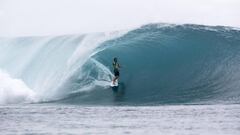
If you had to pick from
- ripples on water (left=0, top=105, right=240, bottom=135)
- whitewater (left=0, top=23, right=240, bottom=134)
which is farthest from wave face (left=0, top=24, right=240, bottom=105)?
ripples on water (left=0, top=105, right=240, bottom=135)

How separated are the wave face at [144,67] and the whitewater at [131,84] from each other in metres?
0.04

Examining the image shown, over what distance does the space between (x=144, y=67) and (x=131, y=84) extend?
2.19 m

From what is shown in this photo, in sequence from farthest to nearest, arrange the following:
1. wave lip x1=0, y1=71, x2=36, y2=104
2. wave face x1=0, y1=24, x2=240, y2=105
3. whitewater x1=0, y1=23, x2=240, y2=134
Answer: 1. wave lip x1=0, y1=71, x2=36, y2=104
2. wave face x1=0, y1=24, x2=240, y2=105
3. whitewater x1=0, y1=23, x2=240, y2=134

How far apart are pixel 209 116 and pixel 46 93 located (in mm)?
12591

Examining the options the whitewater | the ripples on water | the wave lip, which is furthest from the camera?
the wave lip

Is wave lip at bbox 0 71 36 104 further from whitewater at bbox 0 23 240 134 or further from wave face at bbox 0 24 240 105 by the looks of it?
wave face at bbox 0 24 240 105

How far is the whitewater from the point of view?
2262 centimetres

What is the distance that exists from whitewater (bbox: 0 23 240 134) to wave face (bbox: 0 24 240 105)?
44 millimetres

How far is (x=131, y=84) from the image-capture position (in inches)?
1272

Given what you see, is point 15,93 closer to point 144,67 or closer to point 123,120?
point 144,67

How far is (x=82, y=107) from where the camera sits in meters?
29.0

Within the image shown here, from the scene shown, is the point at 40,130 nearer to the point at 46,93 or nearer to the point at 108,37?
the point at 46,93

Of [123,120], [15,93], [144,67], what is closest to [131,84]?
[144,67]

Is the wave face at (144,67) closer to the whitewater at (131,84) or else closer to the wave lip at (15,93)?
the whitewater at (131,84)
